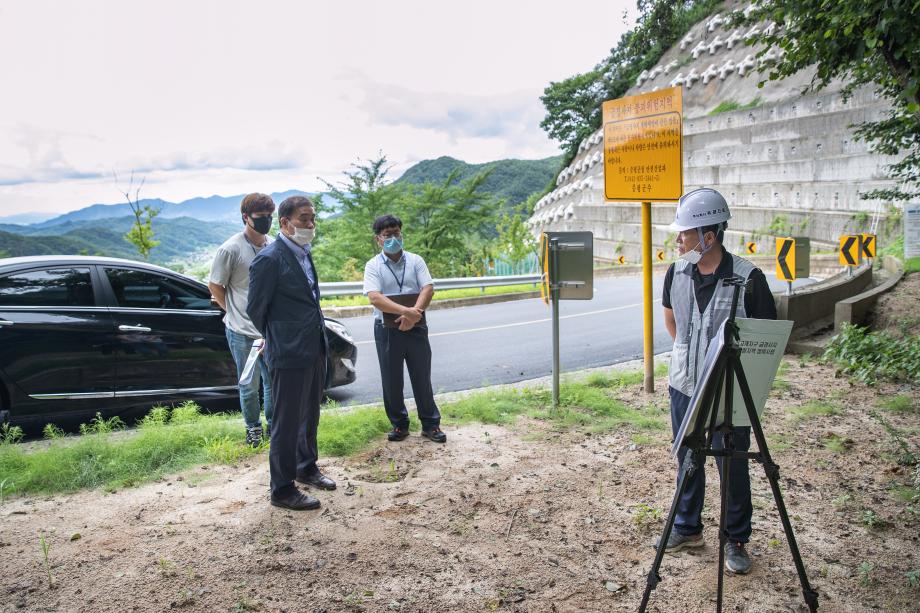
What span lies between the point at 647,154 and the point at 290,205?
161 inches

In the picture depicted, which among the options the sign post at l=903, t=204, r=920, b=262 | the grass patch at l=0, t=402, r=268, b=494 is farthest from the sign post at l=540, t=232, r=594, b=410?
the sign post at l=903, t=204, r=920, b=262

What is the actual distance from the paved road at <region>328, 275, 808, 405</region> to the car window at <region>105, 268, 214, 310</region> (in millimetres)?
1987

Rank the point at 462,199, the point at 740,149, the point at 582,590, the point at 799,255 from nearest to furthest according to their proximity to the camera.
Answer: the point at 582,590, the point at 799,255, the point at 462,199, the point at 740,149

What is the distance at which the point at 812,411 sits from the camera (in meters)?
6.52

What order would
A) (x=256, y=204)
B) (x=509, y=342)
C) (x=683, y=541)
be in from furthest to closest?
(x=509, y=342) < (x=256, y=204) < (x=683, y=541)

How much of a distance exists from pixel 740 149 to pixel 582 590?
3170 centimetres

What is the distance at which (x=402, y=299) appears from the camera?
5.73 m

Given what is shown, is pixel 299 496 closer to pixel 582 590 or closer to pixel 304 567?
pixel 304 567

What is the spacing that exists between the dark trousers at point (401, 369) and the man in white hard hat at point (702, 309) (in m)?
2.46

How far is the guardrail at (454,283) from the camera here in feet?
49.0

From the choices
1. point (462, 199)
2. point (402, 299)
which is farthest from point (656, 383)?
point (462, 199)

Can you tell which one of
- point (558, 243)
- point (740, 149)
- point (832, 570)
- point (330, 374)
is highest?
point (740, 149)

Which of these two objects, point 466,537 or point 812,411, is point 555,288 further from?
point 466,537

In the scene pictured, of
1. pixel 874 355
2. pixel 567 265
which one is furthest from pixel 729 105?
pixel 567 265
